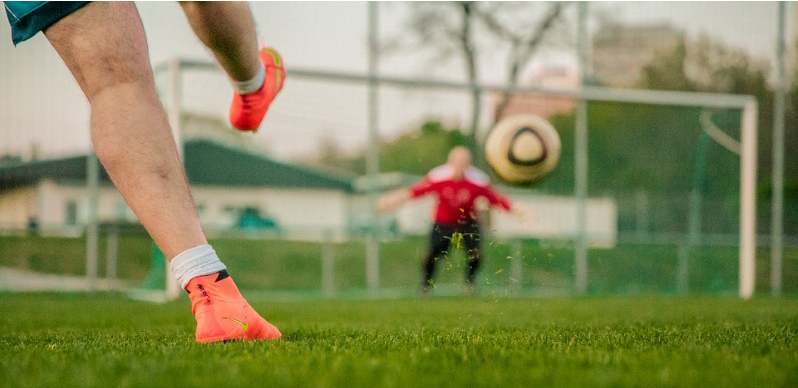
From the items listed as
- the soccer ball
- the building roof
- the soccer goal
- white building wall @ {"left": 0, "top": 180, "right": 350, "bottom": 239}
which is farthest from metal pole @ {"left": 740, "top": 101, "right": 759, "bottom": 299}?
the building roof

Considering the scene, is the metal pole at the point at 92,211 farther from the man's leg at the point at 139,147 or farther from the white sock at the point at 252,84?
the man's leg at the point at 139,147

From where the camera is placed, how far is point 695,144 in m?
10.0

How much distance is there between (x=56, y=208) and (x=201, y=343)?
6608 mm

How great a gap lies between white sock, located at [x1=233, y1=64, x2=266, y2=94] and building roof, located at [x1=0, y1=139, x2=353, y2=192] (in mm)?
5360

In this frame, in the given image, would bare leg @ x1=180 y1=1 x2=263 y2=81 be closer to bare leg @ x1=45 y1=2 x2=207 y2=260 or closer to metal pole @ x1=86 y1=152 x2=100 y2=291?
bare leg @ x1=45 y1=2 x2=207 y2=260

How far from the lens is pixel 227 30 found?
2268mm

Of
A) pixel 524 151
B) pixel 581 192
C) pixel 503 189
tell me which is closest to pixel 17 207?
pixel 524 151

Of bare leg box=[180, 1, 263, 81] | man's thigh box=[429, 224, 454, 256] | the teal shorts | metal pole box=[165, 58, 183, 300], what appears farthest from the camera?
man's thigh box=[429, 224, 454, 256]

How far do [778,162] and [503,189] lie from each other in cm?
359

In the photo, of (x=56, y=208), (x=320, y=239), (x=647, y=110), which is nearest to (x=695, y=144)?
(x=647, y=110)

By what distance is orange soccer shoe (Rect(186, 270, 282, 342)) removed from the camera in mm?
2070

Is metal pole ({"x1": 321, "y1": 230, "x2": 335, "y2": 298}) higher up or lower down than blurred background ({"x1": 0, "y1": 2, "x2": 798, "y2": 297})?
lower down

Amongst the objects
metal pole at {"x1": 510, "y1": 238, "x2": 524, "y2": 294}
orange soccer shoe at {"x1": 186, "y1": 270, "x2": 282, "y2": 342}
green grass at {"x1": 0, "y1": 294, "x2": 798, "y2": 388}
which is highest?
orange soccer shoe at {"x1": 186, "y1": 270, "x2": 282, "y2": 342}

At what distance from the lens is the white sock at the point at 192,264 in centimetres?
205
